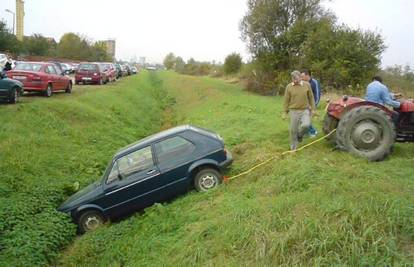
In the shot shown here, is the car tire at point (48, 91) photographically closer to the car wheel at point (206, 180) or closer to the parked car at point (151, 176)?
the parked car at point (151, 176)

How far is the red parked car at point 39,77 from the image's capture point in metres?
19.3

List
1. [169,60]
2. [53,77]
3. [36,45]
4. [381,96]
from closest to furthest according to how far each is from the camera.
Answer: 1. [381,96]
2. [53,77]
3. [36,45]
4. [169,60]

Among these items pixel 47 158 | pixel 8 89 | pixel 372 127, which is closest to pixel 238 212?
pixel 372 127

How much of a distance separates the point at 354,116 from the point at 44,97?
48.5 feet

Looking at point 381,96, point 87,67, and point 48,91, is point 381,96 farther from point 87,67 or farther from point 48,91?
point 87,67

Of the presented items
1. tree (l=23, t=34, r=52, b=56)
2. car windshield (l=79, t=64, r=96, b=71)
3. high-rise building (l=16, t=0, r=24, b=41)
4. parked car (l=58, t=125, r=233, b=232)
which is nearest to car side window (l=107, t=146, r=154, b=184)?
parked car (l=58, t=125, r=233, b=232)

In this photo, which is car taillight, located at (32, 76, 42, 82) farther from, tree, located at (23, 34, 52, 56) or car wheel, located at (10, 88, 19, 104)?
tree, located at (23, 34, 52, 56)

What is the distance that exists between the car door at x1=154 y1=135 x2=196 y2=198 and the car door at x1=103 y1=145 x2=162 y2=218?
16cm

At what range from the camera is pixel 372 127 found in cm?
963

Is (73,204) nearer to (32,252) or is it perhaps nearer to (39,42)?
(32,252)

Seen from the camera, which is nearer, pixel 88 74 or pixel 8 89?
pixel 8 89

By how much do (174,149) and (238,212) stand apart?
300 cm

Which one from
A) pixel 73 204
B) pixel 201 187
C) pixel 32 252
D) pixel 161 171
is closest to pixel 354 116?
pixel 201 187

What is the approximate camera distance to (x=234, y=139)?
13766 millimetres
